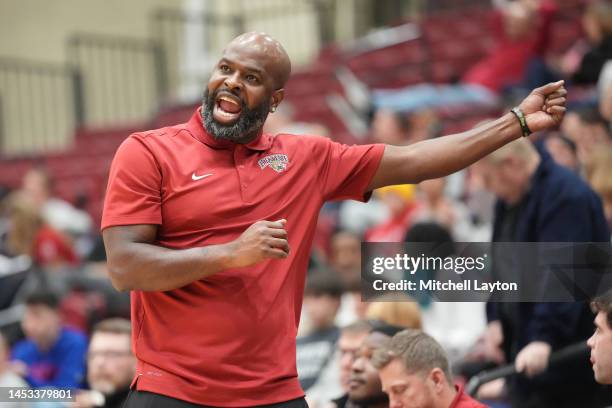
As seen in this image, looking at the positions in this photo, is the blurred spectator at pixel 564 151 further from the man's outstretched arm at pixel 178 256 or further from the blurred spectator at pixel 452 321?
the man's outstretched arm at pixel 178 256

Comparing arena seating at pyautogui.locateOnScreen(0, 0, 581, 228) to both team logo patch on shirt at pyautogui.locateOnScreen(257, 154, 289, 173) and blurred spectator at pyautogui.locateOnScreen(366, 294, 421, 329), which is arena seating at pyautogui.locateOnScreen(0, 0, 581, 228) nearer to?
blurred spectator at pyautogui.locateOnScreen(366, 294, 421, 329)

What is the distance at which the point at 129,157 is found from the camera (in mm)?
3275

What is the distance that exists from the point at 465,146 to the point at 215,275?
0.96 metres

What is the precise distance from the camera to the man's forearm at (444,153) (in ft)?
11.7

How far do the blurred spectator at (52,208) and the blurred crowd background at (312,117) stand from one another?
0.02m

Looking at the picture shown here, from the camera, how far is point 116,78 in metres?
15.9

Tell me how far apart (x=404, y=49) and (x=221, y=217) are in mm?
9103

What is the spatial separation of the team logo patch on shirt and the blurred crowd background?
1434 mm

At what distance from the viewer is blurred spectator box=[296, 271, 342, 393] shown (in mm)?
6141

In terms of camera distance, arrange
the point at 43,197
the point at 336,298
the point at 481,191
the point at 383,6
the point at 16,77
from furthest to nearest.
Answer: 1. the point at 16,77
2. the point at 383,6
3. the point at 43,197
4. the point at 481,191
5. the point at 336,298

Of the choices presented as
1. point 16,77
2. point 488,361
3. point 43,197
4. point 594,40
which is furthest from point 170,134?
point 16,77

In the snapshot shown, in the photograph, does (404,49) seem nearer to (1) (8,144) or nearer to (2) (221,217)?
(1) (8,144)

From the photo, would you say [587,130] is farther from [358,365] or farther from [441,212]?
[358,365]

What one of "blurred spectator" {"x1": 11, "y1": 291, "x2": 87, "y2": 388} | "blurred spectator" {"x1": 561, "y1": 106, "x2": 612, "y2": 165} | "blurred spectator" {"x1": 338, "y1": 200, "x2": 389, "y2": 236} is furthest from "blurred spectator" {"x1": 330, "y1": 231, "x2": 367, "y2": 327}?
"blurred spectator" {"x1": 11, "y1": 291, "x2": 87, "y2": 388}
